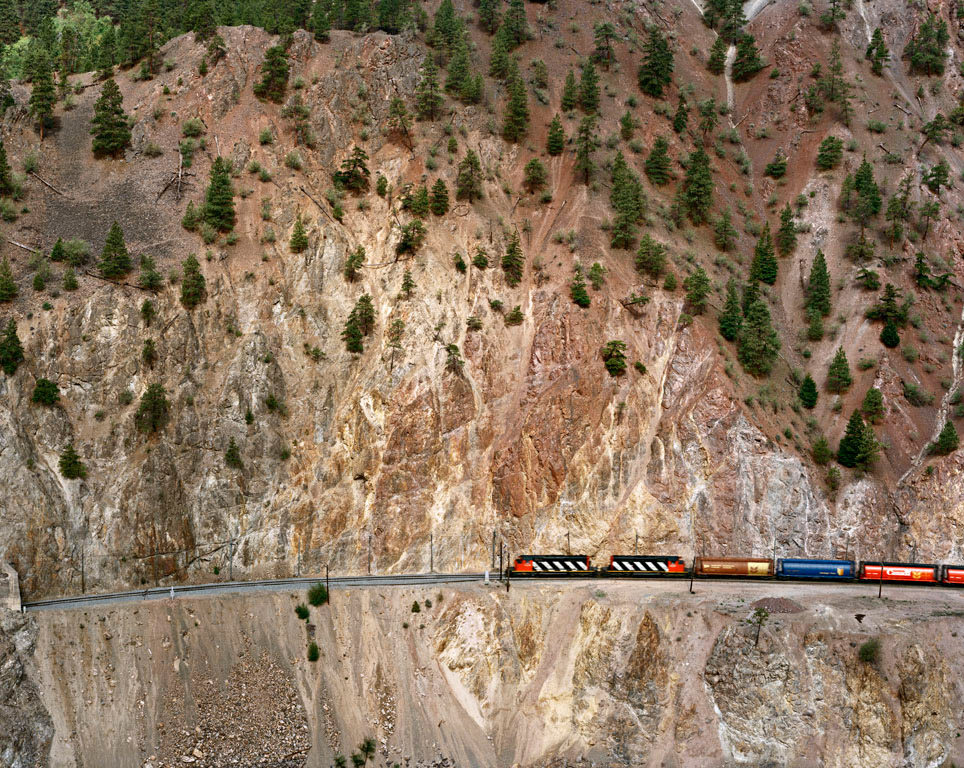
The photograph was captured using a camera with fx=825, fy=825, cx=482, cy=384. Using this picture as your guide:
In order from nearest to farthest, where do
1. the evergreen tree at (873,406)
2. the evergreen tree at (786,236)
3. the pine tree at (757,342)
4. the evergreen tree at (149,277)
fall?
the evergreen tree at (149,277), the evergreen tree at (873,406), the pine tree at (757,342), the evergreen tree at (786,236)

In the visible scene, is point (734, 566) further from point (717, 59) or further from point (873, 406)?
point (717, 59)

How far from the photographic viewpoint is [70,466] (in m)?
58.2

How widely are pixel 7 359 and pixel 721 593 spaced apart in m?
53.8

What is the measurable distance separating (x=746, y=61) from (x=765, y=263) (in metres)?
35.1

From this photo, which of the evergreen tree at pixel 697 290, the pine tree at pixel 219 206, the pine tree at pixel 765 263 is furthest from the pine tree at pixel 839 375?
the pine tree at pixel 219 206

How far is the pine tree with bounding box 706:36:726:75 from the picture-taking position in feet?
335

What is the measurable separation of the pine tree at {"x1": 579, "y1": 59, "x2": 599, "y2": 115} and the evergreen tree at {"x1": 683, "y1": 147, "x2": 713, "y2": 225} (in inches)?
503

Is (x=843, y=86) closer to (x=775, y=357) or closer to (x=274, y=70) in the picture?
(x=775, y=357)

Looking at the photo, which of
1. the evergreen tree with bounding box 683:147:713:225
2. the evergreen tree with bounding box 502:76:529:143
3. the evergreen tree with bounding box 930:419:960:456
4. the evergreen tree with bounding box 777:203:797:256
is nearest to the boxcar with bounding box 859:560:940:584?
the evergreen tree with bounding box 930:419:960:456

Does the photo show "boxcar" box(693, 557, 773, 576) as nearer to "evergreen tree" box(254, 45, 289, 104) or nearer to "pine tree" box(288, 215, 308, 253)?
"pine tree" box(288, 215, 308, 253)

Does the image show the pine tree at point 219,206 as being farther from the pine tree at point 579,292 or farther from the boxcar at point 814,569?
the boxcar at point 814,569

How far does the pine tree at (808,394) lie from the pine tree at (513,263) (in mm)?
26581

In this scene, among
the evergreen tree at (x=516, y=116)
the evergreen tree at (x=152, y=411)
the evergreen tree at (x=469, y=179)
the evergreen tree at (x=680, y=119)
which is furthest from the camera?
the evergreen tree at (x=680, y=119)

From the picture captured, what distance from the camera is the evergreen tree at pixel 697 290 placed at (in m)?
71.6
